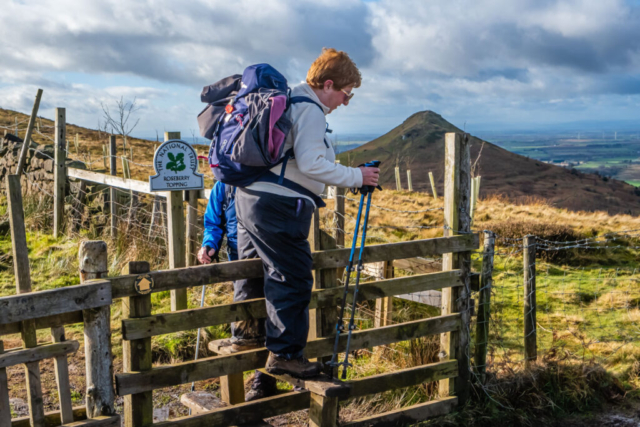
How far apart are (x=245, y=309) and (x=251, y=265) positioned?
275mm

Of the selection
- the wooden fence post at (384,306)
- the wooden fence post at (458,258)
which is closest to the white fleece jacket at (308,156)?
the wooden fence post at (458,258)

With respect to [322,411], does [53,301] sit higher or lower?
higher

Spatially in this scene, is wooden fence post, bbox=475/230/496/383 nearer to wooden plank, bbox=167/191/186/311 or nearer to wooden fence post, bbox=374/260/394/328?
wooden fence post, bbox=374/260/394/328

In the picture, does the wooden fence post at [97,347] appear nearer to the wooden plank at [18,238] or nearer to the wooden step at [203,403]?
the wooden step at [203,403]

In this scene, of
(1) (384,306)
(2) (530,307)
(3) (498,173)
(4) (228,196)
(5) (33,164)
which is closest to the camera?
(4) (228,196)

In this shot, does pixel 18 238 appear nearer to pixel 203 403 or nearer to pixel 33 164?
pixel 203 403

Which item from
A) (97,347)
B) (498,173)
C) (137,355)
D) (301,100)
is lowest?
(137,355)

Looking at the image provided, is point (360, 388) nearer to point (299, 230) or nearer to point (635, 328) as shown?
point (299, 230)

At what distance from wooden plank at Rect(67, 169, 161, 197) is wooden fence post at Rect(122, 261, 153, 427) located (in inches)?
146

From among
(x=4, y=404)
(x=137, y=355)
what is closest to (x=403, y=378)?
(x=137, y=355)

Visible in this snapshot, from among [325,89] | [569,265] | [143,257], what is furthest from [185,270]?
[569,265]

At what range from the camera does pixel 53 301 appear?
285 cm

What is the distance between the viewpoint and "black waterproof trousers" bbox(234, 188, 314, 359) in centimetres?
326

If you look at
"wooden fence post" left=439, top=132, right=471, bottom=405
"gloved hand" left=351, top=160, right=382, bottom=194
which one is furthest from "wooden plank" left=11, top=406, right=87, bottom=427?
"wooden fence post" left=439, top=132, right=471, bottom=405
